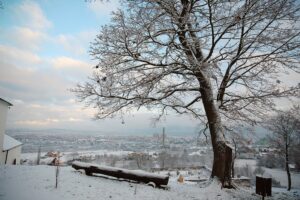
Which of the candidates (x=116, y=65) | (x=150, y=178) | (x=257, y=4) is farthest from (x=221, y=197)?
(x=257, y=4)

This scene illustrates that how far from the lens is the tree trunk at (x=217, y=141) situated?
30.6 feet

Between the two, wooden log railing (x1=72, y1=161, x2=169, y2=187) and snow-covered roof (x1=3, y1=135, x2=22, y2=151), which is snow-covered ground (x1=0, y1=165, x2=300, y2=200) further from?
snow-covered roof (x1=3, y1=135, x2=22, y2=151)

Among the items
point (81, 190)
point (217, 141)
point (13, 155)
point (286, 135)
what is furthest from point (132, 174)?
point (13, 155)

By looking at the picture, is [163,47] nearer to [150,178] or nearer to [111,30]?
[111,30]

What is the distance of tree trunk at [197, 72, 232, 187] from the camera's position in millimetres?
9320

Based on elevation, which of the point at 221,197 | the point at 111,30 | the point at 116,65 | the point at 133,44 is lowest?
the point at 221,197

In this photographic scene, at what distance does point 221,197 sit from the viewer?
26.1ft

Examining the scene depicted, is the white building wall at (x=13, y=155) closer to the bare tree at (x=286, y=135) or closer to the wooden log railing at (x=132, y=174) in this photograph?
the wooden log railing at (x=132, y=174)

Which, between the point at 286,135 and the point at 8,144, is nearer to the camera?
the point at 286,135

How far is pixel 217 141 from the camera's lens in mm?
9664

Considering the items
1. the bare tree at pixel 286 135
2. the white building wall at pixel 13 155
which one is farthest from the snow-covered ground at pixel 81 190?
the white building wall at pixel 13 155

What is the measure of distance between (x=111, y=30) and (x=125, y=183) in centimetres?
614

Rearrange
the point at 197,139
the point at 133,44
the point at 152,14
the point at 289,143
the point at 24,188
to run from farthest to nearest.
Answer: the point at 289,143
the point at 197,139
the point at 133,44
the point at 152,14
the point at 24,188

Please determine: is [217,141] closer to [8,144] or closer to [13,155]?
[8,144]
